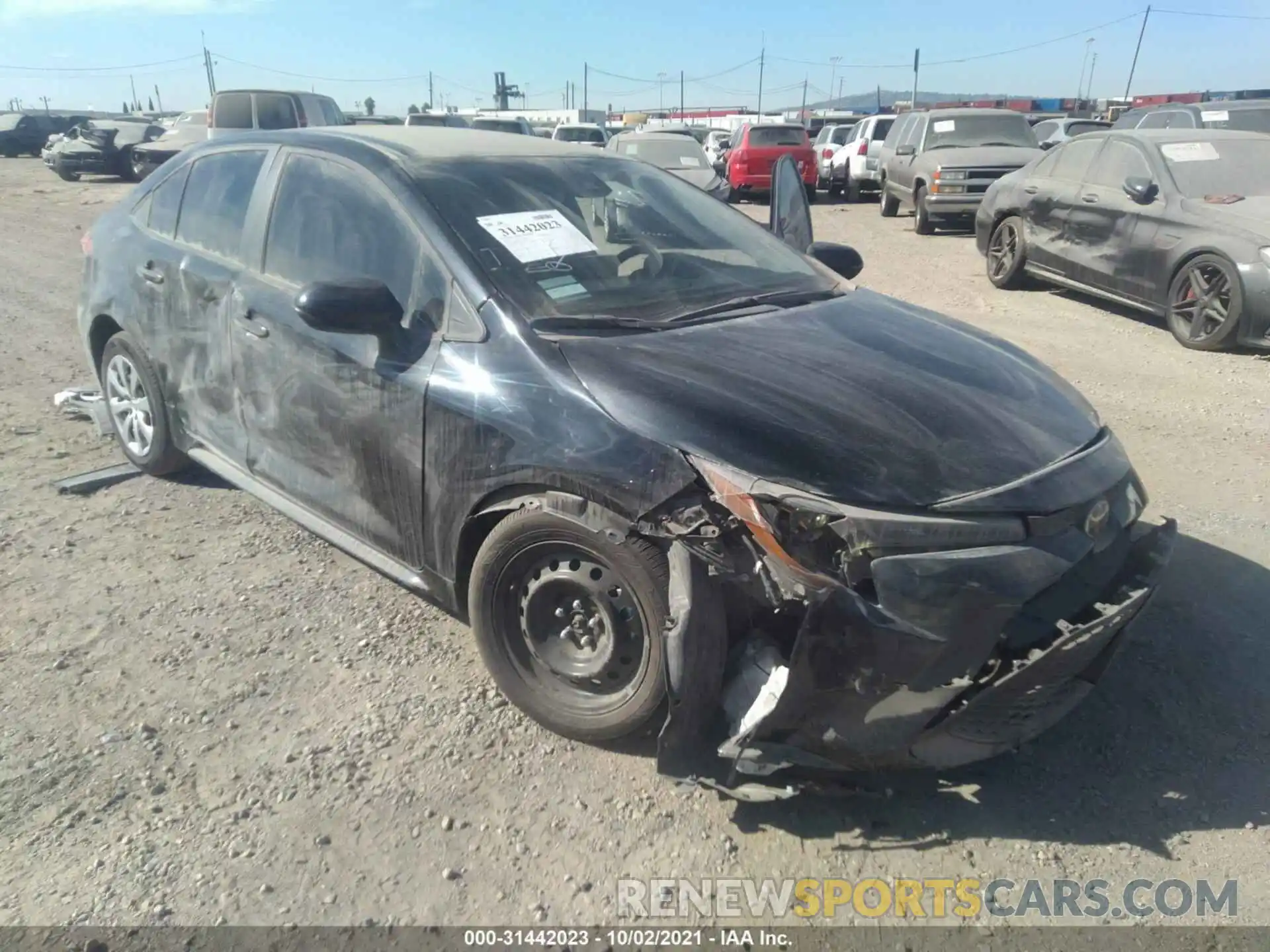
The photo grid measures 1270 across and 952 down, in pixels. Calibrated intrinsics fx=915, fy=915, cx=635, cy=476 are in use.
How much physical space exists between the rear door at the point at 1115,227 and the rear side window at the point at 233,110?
A: 15.4 m

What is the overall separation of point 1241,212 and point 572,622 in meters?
7.19

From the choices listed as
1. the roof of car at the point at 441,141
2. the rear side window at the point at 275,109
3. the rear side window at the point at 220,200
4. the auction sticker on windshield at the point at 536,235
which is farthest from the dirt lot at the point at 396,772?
the rear side window at the point at 275,109

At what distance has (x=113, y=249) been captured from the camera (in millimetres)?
4582

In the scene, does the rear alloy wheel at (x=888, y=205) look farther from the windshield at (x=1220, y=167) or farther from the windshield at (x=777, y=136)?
the windshield at (x=1220, y=167)

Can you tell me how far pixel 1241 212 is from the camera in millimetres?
7270

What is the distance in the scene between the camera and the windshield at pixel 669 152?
14492mm

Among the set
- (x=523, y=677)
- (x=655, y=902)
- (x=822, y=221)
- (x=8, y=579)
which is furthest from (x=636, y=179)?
(x=822, y=221)

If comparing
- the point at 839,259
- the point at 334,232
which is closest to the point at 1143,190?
the point at 839,259

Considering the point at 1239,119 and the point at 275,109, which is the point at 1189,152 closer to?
the point at 1239,119

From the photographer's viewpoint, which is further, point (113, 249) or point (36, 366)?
point (36, 366)

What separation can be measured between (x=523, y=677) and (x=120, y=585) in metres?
1.97

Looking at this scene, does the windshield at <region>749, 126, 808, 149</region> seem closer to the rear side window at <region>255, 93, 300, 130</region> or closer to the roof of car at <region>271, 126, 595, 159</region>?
the rear side window at <region>255, 93, 300, 130</region>

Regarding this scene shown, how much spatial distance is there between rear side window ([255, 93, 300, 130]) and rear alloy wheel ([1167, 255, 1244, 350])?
15800mm

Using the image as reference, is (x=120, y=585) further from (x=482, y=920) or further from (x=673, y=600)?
(x=673, y=600)
